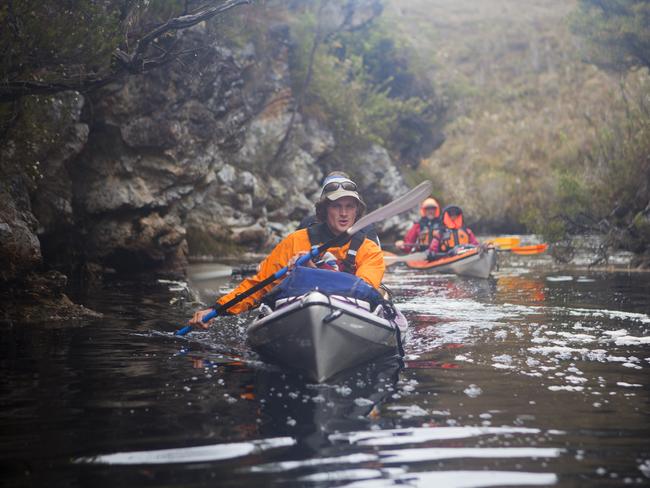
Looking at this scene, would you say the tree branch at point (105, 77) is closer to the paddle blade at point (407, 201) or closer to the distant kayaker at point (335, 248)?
the distant kayaker at point (335, 248)

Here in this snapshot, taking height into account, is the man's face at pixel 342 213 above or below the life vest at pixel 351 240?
above

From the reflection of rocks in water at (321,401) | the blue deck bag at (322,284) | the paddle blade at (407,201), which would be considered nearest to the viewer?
the reflection of rocks in water at (321,401)

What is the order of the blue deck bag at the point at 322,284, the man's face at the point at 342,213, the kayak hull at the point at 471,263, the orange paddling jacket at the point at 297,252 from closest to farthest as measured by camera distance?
the blue deck bag at the point at 322,284
the orange paddling jacket at the point at 297,252
the man's face at the point at 342,213
the kayak hull at the point at 471,263

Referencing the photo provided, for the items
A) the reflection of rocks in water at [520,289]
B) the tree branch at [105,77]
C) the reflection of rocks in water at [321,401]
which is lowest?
the reflection of rocks in water at [520,289]

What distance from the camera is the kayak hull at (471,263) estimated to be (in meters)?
14.8

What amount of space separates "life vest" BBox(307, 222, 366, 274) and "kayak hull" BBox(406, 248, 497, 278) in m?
8.53

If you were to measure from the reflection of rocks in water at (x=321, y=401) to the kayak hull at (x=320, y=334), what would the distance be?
0.38 feet

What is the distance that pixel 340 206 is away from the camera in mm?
6707

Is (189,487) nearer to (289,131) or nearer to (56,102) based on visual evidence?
(56,102)

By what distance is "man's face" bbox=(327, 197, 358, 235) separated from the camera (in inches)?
264

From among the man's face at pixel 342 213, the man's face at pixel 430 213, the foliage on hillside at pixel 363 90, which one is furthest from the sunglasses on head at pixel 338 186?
the foliage on hillside at pixel 363 90

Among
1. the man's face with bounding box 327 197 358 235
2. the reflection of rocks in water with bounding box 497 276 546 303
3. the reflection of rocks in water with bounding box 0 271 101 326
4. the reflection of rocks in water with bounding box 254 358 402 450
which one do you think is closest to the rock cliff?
the reflection of rocks in water with bounding box 0 271 101 326

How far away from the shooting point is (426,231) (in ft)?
56.6

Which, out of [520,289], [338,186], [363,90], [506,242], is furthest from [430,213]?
[363,90]
